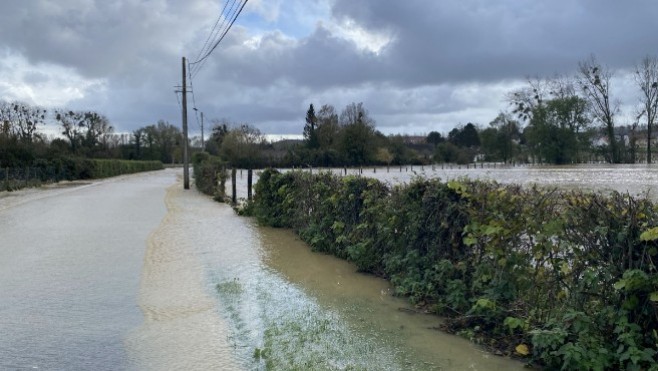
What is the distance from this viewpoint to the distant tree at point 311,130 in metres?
110

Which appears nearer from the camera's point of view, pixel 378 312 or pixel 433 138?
pixel 378 312

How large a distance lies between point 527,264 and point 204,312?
3.86 m

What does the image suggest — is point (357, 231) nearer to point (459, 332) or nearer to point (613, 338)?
point (459, 332)

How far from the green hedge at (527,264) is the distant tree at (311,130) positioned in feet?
333

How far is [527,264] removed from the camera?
5418mm

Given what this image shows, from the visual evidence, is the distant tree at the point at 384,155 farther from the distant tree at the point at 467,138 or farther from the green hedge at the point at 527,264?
the green hedge at the point at 527,264

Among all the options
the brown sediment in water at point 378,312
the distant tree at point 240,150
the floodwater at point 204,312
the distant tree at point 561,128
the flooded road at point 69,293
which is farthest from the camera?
the distant tree at point 240,150

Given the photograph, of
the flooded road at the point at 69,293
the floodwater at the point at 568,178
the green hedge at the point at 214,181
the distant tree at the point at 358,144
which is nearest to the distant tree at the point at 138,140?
the distant tree at the point at 358,144

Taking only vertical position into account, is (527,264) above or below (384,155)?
below

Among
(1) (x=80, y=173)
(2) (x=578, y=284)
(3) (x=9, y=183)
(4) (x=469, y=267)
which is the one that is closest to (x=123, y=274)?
(4) (x=469, y=267)

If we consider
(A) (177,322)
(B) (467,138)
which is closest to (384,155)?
(B) (467,138)

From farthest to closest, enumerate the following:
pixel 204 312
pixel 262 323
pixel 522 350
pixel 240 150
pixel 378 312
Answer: pixel 240 150
pixel 204 312
pixel 378 312
pixel 262 323
pixel 522 350

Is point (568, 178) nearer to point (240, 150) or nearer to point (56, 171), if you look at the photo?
point (56, 171)

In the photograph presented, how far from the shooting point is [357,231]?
9.38 m
